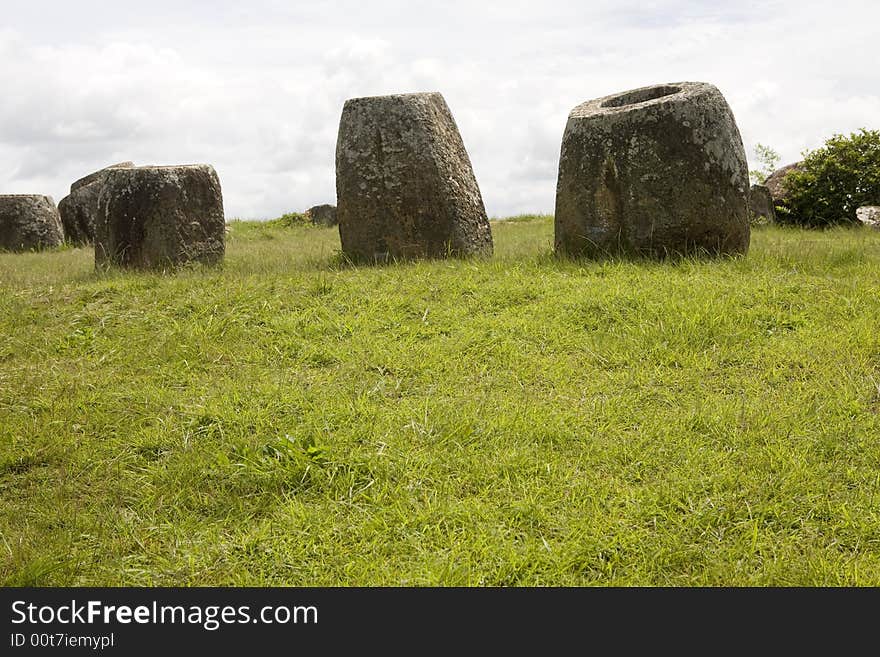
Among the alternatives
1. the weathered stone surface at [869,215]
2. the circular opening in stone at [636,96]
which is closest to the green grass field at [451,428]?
the circular opening in stone at [636,96]

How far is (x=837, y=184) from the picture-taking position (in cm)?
1566

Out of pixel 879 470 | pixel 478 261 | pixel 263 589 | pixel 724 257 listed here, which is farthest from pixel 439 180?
pixel 263 589

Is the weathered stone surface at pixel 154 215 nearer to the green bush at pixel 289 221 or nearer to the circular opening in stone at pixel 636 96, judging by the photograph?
the circular opening in stone at pixel 636 96

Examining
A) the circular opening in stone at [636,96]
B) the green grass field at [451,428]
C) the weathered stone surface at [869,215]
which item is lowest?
the green grass field at [451,428]

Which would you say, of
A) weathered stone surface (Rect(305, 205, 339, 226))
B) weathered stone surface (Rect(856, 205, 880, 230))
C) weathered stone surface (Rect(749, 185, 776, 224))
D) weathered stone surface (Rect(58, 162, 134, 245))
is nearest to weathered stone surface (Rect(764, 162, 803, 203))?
weathered stone surface (Rect(749, 185, 776, 224))

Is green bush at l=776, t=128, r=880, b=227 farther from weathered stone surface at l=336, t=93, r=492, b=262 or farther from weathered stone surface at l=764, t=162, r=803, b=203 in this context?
weathered stone surface at l=336, t=93, r=492, b=262

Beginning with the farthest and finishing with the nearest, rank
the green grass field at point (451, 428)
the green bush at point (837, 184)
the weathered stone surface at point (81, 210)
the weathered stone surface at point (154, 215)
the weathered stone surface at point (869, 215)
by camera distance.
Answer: the weathered stone surface at point (81, 210), the green bush at point (837, 184), the weathered stone surface at point (869, 215), the weathered stone surface at point (154, 215), the green grass field at point (451, 428)

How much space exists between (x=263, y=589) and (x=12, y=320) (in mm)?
5292

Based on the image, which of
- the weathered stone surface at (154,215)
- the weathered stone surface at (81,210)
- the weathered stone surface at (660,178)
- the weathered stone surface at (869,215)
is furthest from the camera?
the weathered stone surface at (81,210)

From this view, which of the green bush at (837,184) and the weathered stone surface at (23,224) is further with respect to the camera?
the weathered stone surface at (23,224)

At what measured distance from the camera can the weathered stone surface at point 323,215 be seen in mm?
20938

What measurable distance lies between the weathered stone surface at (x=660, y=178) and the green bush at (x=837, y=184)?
7.34 meters

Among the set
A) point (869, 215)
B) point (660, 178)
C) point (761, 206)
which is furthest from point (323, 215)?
point (660, 178)

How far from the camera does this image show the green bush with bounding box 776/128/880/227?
610 inches
